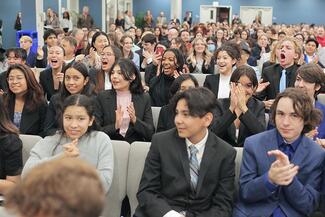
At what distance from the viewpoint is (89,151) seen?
2.67m

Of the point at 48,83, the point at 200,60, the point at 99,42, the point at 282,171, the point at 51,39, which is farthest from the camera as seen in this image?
the point at 51,39

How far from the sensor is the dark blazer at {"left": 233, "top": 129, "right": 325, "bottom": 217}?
2.33 m

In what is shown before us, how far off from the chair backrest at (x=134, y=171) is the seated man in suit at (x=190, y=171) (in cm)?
20

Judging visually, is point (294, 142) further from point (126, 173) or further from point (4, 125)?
point (4, 125)

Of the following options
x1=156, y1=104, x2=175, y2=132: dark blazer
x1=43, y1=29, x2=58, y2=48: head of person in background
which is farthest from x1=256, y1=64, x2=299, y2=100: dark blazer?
x1=43, y1=29, x2=58, y2=48: head of person in background

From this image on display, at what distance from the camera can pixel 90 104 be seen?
2785mm

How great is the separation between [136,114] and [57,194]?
9.22ft

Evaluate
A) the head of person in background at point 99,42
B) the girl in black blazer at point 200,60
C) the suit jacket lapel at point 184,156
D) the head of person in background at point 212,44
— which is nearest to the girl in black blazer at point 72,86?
the suit jacket lapel at point 184,156

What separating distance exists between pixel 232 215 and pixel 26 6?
9.17m

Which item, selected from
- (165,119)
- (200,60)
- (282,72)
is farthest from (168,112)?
(200,60)

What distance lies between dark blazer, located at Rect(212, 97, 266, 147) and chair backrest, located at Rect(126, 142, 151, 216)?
81 cm

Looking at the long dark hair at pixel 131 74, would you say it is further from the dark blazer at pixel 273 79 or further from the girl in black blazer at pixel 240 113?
the dark blazer at pixel 273 79

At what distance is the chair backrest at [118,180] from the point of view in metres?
2.71

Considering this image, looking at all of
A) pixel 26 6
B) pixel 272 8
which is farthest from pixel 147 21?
pixel 26 6
